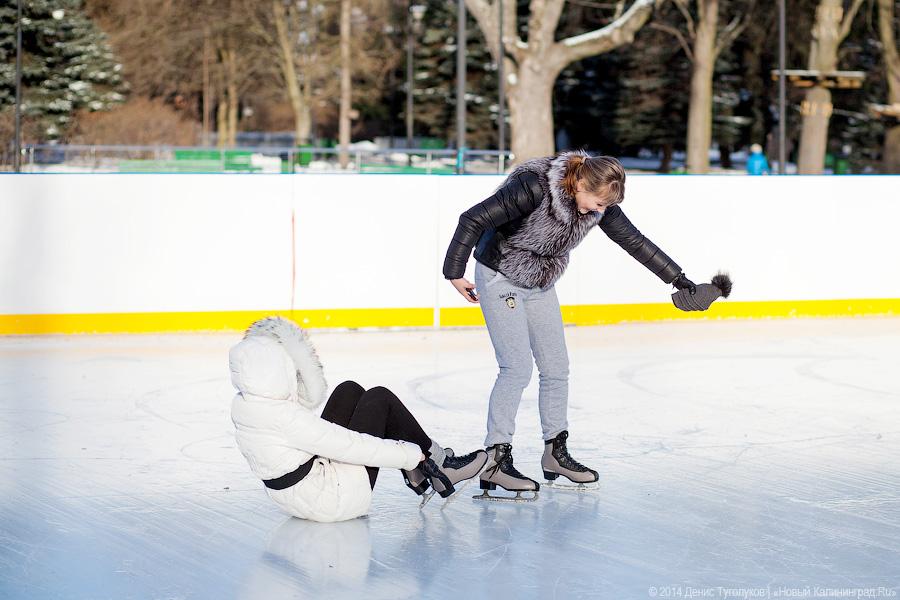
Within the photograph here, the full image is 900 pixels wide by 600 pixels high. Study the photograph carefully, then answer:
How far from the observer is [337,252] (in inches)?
432

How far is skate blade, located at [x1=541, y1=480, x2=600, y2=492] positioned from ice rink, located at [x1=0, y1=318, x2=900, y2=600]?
7cm

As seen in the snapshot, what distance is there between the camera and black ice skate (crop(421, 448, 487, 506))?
485 centimetres

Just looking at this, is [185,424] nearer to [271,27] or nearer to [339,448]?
[339,448]

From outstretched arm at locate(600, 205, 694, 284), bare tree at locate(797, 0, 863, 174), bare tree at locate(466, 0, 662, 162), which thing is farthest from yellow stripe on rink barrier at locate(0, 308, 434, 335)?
bare tree at locate(797, 0, 863, 174)

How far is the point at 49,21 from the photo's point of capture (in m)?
33.2

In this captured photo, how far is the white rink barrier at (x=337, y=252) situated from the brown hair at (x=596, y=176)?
619 centimetres

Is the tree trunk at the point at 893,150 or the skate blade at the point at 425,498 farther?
the tree trunk at the point at 893,150

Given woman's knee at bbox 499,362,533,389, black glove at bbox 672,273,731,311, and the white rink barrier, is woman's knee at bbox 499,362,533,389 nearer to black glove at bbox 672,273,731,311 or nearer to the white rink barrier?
black glove at bbox 672,273,731,311

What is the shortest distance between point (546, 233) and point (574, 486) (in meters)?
1.13

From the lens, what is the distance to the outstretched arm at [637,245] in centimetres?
527

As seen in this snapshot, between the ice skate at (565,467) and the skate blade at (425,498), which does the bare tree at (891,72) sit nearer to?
the ice skate at (565,467)

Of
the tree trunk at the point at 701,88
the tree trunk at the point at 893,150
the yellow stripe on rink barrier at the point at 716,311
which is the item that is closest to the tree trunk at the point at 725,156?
the tree trunk at the point at 701,88

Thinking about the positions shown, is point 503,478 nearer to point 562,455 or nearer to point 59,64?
point 562,455

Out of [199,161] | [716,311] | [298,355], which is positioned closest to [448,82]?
[199,161]
